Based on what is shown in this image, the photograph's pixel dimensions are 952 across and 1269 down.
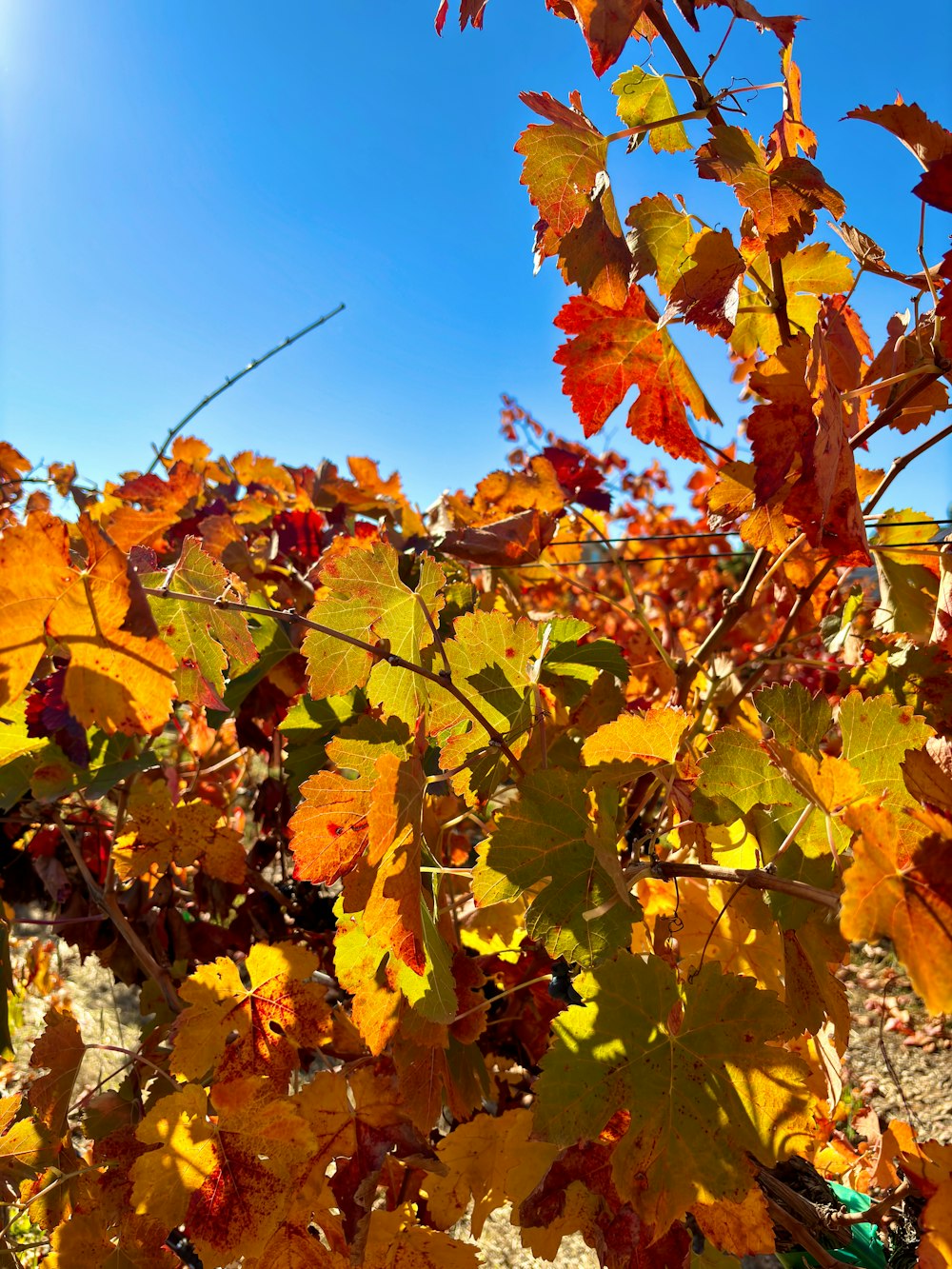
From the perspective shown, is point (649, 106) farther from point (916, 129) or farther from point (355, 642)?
point (355, 642)

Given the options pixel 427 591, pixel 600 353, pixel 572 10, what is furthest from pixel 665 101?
pixel 427 591

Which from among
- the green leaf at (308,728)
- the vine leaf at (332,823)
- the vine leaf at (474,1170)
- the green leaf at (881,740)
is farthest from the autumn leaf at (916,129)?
the vine leaf at (474,1170)

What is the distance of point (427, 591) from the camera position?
1.10m

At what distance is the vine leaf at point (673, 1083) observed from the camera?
76cm

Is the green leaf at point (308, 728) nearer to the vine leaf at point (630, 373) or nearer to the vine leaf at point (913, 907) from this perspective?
the vine leaf at point (630, 373)

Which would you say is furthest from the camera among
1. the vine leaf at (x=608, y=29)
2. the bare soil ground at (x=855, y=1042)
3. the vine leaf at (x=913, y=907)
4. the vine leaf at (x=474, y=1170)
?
the bare soil ground at (x=855, y=1042)

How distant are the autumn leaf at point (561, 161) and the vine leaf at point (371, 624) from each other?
1.58 ft

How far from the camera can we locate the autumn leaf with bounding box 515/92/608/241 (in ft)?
3.20

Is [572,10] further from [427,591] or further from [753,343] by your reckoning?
Answer: [427,591]

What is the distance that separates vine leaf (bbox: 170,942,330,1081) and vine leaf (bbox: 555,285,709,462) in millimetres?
969

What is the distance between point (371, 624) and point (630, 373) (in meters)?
0.59

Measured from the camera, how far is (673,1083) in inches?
Answer: 31.4

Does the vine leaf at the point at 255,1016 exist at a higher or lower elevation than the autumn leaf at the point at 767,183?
lower

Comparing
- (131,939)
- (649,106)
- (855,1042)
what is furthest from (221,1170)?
(855,1042)
